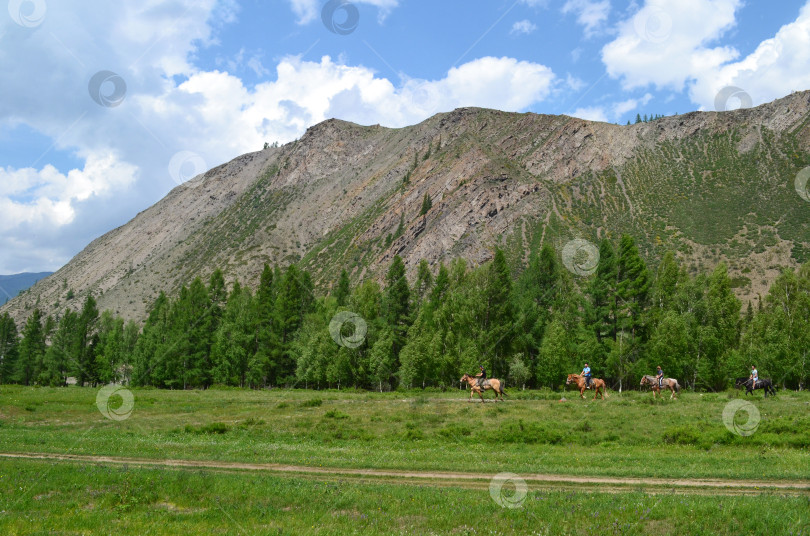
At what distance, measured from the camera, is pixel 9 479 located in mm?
16516

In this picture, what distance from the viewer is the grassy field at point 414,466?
12289 mm

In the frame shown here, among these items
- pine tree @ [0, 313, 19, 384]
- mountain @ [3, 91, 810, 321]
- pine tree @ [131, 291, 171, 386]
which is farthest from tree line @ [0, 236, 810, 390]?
mountain @ [3, 91, 810, 321]

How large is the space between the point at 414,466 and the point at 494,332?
4096 centimetres

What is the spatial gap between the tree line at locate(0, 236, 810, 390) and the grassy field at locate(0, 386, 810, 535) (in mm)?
20702

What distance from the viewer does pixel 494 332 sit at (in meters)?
59.6

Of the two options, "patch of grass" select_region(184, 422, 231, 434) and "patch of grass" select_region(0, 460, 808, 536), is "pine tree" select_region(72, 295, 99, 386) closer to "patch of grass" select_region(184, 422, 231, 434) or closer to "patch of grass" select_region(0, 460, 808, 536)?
"patch of grass" select_region(184, 422, 231, 434)

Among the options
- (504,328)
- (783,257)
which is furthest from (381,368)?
(783,257)

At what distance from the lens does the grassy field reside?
40.3 ft

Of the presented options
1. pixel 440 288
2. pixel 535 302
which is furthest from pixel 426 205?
pixel 535 302

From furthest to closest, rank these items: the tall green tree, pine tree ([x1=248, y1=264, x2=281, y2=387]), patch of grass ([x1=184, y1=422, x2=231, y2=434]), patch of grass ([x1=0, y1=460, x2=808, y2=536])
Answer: the tall green tree
pine tree ([x1=248, y1=264, x2=281, y2=387])
patch of grass ([x1=184, y1=422, x2=231, y2=434])
patch of grass ([x1=0, y1=460, x2=808, y2=536])

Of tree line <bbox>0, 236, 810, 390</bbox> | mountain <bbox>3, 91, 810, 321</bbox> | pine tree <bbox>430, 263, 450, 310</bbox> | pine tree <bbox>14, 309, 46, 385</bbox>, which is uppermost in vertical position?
mountain <bbox>3, 91, 810, 321</bbox>

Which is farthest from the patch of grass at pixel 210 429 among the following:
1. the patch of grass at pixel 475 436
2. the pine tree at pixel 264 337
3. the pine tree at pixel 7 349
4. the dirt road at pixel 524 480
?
the pine tree at pixel 7 349

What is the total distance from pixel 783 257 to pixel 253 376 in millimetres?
112824

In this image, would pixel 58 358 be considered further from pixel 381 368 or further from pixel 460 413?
pixel 460 413
